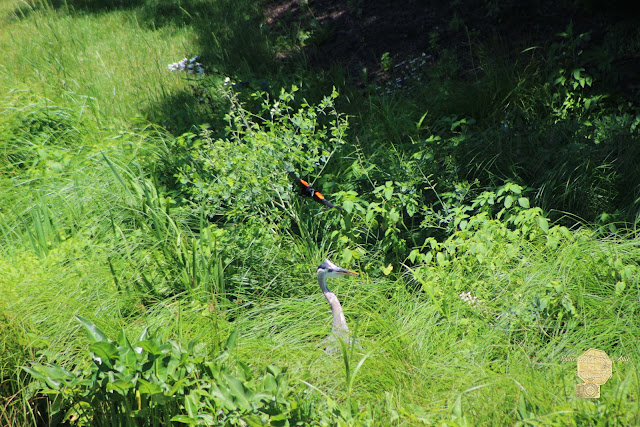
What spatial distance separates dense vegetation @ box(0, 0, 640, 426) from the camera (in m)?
2.03

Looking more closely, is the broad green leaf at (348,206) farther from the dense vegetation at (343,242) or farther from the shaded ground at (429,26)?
the shaded ground at (429,26)

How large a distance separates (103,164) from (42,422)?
1821 mm

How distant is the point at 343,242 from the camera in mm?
3045

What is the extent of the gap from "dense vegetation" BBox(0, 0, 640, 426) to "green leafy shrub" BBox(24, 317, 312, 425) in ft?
0.04

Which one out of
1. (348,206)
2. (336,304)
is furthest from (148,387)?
(348,206)

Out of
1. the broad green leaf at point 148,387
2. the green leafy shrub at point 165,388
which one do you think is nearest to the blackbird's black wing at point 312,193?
the green leafy shrub at point 165,388

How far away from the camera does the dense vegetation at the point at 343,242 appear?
203cm

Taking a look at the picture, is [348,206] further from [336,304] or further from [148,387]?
[148,387]

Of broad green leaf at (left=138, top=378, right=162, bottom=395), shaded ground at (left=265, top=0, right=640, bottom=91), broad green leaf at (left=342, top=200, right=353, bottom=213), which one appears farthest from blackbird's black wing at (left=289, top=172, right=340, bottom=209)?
shaded ground at (left=265, top=0, right=640, bottom=91)

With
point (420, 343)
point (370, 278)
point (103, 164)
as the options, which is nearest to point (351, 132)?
point (370, 278)

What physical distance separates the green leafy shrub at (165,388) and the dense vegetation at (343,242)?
0.04 ft

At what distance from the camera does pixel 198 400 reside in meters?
1.96

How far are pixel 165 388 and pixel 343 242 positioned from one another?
135cm

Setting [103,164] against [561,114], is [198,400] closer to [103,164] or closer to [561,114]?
[103,164]
